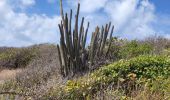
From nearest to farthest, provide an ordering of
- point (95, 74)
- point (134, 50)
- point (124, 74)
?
point (95, 74), point (124, 74), point (134, 50)

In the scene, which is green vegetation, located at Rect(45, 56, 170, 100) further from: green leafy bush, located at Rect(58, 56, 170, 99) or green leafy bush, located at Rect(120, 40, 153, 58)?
green leafy bush, located at Rect(120, 40, 153, 58)

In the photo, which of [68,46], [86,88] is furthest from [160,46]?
[86,88]

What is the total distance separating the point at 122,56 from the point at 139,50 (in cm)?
85

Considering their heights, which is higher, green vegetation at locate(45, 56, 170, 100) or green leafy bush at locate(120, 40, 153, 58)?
green leafy bush at locate(120, 40, 153, 58)

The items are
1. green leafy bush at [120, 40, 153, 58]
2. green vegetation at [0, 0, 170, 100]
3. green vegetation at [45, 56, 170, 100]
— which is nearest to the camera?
green vegetation at [0, 0, 170, 100]

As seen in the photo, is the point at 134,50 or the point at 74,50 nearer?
the point at 74,50

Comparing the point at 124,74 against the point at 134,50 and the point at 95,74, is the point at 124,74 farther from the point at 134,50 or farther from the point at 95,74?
the point at 134,50

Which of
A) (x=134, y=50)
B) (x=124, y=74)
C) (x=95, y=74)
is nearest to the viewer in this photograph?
(x=95, y=74)

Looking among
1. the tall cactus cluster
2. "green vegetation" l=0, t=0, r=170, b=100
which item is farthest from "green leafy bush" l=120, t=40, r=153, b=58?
the tall cactus cluster

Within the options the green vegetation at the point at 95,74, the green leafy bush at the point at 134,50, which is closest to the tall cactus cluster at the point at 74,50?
the green vegetation at the point at 95,74

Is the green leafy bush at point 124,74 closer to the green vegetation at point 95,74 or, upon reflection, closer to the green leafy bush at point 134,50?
the green vegetation at point 95,74

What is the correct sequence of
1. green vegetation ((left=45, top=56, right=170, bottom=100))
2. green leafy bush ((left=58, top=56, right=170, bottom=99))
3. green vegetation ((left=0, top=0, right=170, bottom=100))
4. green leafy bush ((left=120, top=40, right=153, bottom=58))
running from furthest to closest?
green leafy bush ((left=120, top=40, right=153, bottom=58)) → green leafy bush ((left=58, top=56, right=170, bottom=99)) → green vegetation ((left=45, top=56, right=170, bottom=100)) → green vegetation ((left=0, top=0, right=170, bottom=100))

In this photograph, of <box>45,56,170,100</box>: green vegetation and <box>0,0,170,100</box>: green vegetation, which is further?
<box>45,56,170,100</box>: green vegetation

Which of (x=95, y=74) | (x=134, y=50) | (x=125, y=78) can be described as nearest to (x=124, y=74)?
Result: (x=125, y=78)
